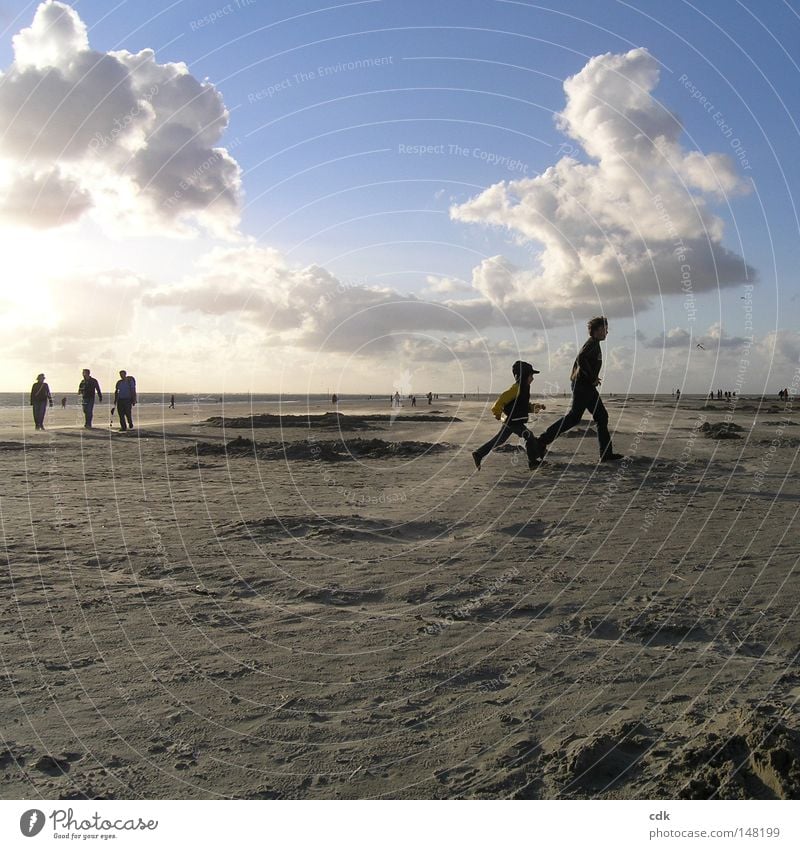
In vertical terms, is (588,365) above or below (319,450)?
above

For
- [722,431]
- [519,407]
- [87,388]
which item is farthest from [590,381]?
[87,388]

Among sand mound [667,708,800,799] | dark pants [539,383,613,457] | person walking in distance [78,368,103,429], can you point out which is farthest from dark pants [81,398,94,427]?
sand mound [667,708,800,799]

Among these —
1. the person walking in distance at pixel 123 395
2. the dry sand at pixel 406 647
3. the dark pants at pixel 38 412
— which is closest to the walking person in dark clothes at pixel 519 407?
the dry sand at pixel 406 647

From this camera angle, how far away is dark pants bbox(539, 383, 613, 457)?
12469 mm

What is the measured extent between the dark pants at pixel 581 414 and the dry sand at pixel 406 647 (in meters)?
2.65

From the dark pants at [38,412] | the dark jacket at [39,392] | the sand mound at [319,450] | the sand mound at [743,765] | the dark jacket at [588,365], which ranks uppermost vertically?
the dark jacket at [588,365]

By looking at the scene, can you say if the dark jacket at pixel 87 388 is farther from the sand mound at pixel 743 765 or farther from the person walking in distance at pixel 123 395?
the sand mound at pixel 743 765

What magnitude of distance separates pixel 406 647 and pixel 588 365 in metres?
8.87

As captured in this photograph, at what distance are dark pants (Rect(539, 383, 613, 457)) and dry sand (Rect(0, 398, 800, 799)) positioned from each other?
104 inches

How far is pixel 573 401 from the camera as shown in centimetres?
1264

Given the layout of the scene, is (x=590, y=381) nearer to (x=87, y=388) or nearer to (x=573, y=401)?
(x=573, y=401)

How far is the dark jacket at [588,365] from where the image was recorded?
40.9 ft
